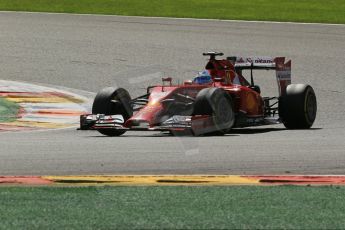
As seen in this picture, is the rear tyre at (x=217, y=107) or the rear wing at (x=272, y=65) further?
the rear wing at (x=272, y=65)

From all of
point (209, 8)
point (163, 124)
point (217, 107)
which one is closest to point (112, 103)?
point (163, 124)

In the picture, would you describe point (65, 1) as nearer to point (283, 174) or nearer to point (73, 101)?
point (73, 101)

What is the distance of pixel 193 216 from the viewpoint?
28.6ft

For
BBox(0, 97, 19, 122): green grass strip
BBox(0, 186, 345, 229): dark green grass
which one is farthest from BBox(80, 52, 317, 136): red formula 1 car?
BBox(0, 186, 345, 229): dark green grass

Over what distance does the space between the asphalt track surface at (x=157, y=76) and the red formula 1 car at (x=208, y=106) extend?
262 mm

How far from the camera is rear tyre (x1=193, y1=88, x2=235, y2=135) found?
16078 millimetres

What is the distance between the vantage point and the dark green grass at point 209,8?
3425cm

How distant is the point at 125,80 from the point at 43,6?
1337 centimetres

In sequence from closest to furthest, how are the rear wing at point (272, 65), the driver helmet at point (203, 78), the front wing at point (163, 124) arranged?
the front wing at point (163, 124) < the driver helmet at point (203, 78) < the rear wing at point (272, 65)

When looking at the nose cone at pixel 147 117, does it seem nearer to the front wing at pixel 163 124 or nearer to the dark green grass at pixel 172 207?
the front wing at pixel 163 124

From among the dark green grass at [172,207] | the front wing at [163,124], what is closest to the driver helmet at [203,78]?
the front wing at [163,124]

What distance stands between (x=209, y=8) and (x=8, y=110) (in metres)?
18.1

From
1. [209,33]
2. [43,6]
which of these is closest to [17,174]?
[209,33]

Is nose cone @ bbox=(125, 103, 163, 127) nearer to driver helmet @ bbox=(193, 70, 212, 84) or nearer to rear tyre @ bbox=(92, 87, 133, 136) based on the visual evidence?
rear tyre @ bbox=(92, 87, 133, 136)
